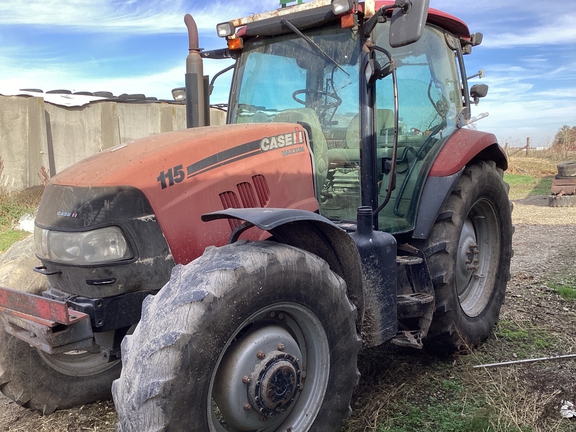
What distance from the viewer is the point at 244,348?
2.25 m

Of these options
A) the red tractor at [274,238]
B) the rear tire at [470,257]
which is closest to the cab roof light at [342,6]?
the red tractor at [274,238]

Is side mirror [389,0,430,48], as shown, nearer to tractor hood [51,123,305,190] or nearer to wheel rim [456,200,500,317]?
tractor hood [51,123,305,190]

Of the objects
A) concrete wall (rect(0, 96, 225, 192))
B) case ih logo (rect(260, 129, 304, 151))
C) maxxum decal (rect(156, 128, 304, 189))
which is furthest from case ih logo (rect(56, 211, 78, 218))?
concrete wall (rect(0, 96, 225, 192))

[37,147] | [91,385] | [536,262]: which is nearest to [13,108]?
[37,147]

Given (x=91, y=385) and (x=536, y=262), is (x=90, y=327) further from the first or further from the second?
(x=536, y=262)

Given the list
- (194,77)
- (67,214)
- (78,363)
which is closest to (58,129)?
(194,77)

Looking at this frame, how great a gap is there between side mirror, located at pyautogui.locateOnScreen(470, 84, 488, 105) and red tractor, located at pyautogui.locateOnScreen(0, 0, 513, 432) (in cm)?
41

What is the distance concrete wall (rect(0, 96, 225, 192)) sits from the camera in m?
10.9

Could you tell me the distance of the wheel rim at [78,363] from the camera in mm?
3131

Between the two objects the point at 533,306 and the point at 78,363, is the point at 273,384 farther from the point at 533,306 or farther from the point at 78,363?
the point at 533,306

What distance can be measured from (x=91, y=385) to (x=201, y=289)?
1647mm

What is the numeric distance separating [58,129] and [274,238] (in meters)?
10.4

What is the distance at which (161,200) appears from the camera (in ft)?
8.14

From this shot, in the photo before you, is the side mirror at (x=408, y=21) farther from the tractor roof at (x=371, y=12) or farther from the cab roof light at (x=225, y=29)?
the cab roof light at (x=225, y=29)
